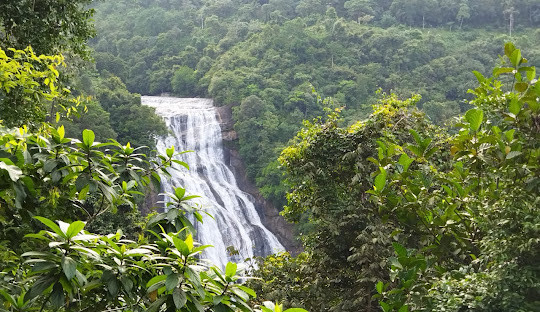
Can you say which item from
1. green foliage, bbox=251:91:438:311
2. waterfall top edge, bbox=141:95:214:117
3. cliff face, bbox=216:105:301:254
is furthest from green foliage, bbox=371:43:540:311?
waterfall top edge, bbox=141:95:214:117

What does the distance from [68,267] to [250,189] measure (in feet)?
60.4

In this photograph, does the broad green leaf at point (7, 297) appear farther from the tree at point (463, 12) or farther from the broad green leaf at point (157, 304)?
the tree at point (463, 12)

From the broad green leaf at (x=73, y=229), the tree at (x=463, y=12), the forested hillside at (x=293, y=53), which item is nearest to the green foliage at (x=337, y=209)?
the broad green leaf at (x=73, y=229)

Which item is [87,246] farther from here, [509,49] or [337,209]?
[337,209]

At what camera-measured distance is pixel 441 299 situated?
85.1 inches

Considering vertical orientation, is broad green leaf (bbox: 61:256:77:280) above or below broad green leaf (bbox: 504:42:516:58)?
below

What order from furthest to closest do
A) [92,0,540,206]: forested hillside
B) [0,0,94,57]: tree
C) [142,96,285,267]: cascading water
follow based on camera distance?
[92,0,540,206]: forested hillside
[142,96,285,267]: cascading water
[0,0,94,57]: tree

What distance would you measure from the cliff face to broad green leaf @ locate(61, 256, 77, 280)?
1546 cm

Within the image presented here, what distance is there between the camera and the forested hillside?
22.2m

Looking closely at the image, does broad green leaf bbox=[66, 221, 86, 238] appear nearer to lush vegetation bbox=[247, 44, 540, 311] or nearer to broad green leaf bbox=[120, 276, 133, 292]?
broad green leaf bbox=[120, 276, 133, 292]

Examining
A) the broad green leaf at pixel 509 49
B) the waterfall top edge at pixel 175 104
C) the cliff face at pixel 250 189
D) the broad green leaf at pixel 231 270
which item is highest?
the broad green leaf at pixel 509 49

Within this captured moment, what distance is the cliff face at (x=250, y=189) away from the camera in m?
17.7

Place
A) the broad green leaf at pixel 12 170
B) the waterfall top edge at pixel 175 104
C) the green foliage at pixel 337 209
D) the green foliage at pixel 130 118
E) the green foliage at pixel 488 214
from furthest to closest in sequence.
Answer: the waterfall top edge at pixel 175 104 < the green foliage at pixel 130 118 < the green foliage at pixel 337 209 < the green foliage at pixel 488 214 < the broad green leaf at pixel 12 170

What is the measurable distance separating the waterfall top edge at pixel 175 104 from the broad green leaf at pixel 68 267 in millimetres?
19759
